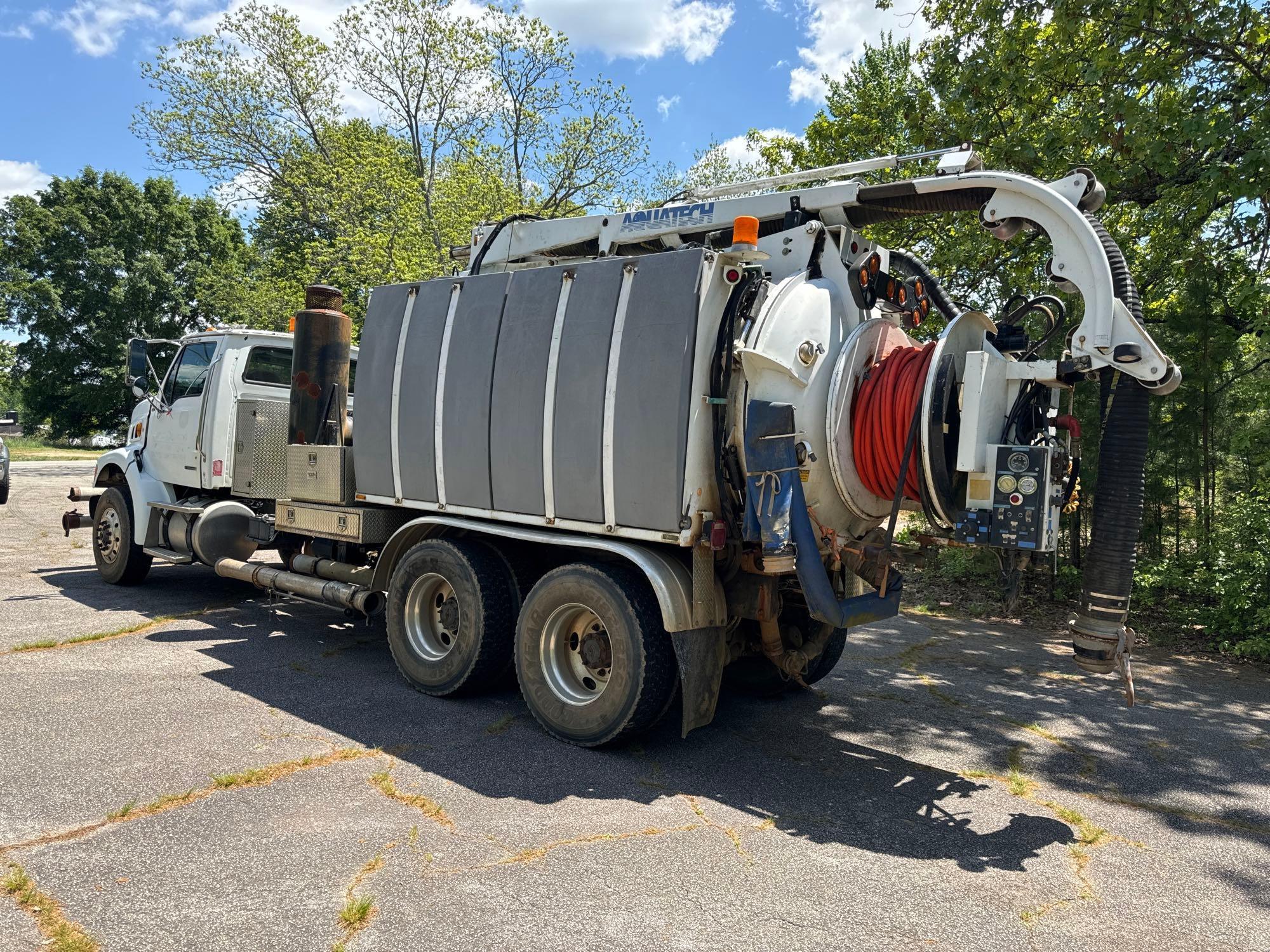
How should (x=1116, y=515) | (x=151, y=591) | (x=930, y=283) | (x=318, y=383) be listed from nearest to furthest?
(x=1116, y=515) → (x=930, y=283) → (x=318, y=383) → (x=151, y=591)

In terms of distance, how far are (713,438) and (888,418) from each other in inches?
37.1

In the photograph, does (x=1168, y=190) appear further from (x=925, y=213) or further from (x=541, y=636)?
(x=541, y=636)

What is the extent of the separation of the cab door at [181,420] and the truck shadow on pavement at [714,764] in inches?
115

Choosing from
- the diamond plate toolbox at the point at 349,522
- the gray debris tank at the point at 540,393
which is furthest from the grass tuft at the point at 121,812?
the diamond plate toolbox at the point at 349,522

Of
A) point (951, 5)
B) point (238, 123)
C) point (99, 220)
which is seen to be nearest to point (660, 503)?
point (951, 5)

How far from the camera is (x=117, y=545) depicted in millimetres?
9414

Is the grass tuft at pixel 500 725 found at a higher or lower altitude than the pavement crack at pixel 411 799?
higher

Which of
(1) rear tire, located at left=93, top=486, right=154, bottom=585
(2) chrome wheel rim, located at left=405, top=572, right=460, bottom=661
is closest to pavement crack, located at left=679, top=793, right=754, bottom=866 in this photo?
(2) chrome wheel rim, located at left=405, top=572, right=460, bottom=661

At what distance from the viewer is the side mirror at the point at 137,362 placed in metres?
8.65

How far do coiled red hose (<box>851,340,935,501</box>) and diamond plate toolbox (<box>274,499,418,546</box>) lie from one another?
348 cm

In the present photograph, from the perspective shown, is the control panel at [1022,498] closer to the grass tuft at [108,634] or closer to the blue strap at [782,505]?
the blue strap at [782,505]

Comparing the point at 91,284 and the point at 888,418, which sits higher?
the point at 91,284

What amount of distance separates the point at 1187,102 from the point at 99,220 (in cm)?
4293

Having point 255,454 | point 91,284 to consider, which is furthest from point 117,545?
point 91,284
